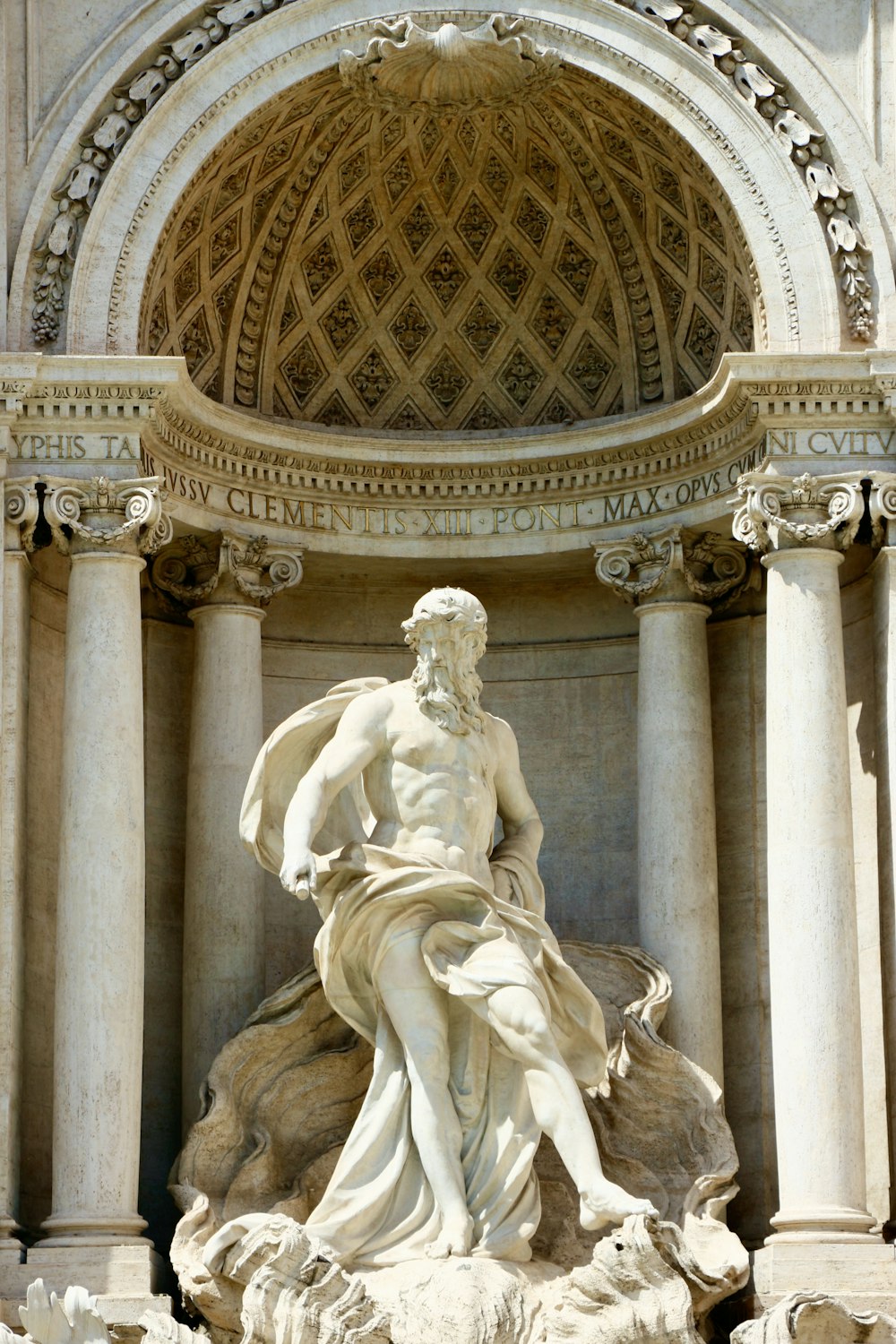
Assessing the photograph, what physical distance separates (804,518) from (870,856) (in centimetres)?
210

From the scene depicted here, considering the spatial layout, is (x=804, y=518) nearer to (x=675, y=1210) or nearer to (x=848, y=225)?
(x=848, y=225)

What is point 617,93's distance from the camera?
19750mm

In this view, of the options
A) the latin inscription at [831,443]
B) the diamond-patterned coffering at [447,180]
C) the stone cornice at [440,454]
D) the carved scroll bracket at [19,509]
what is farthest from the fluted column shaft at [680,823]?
the carved scroll bracket at [19,509]

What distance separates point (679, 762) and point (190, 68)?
207 inches

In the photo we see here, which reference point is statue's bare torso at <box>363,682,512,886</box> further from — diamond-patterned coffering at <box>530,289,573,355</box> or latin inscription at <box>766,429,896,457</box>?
diamond-patterned coffering at <box>530,289,573,355</box>

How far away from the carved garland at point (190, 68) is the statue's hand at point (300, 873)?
151 inches

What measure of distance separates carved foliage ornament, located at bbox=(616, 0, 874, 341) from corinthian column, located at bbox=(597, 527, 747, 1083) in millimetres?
1882

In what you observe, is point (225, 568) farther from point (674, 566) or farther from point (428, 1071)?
point (428, 1071)

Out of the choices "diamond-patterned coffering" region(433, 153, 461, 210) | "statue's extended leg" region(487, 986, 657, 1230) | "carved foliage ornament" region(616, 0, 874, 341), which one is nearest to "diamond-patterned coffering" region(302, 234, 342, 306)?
"diamond-patterned coffering" region(433, 153, 461, 210)

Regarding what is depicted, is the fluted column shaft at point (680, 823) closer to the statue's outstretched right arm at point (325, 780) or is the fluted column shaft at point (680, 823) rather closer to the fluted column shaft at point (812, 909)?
the fluted column shaft at point (812, 909)

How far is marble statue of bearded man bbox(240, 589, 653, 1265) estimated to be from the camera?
17.4 metres

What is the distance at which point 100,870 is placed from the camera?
60.2 ft

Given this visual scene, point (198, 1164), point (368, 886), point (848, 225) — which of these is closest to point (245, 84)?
point (848, 225)

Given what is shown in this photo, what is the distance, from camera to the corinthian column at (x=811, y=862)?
1811cm
